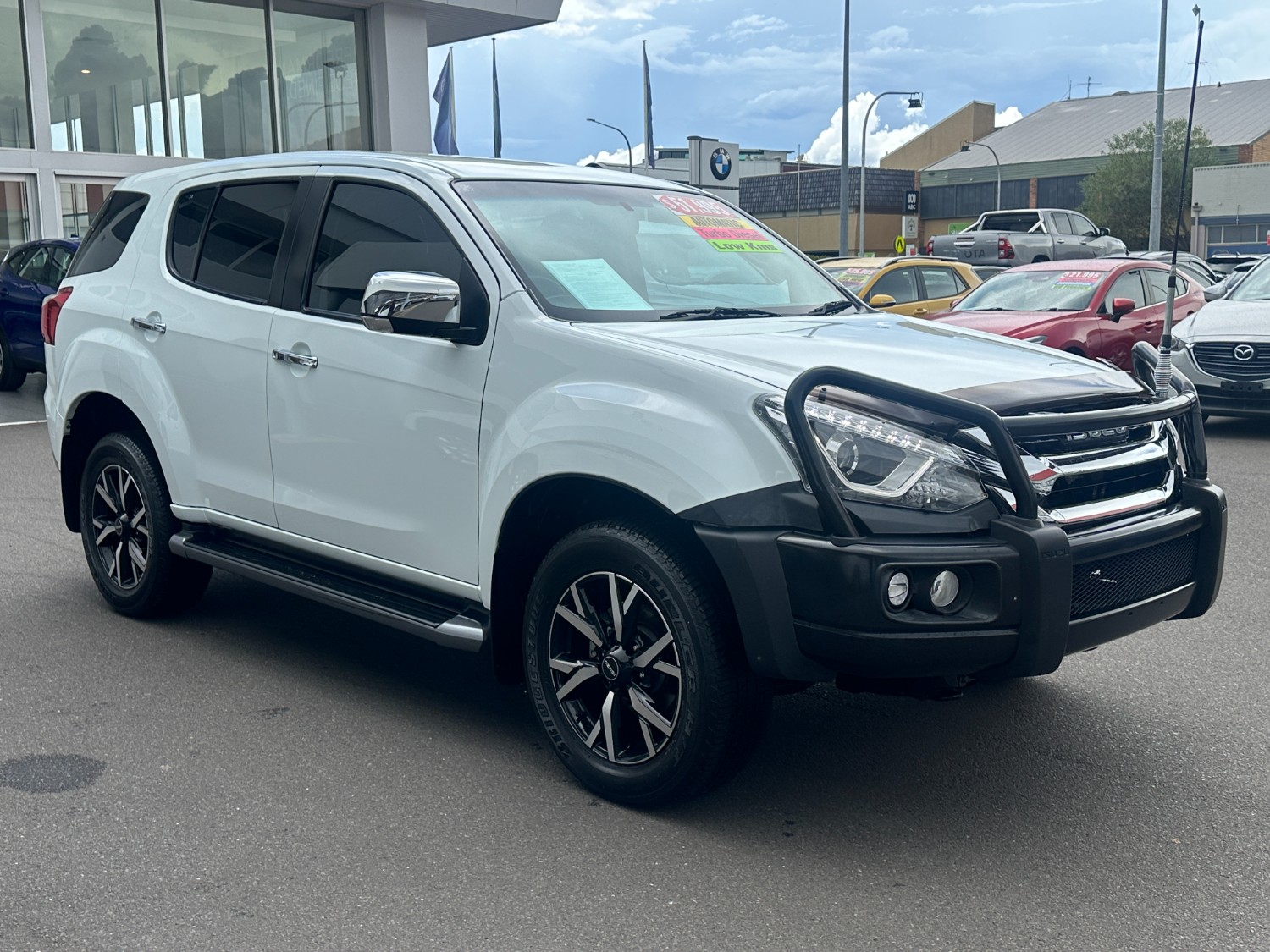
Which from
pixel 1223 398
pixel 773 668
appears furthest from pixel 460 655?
pixel 1223 398

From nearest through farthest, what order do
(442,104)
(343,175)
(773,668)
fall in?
1. (773,668)
2. (343,175)
3. (442,104)

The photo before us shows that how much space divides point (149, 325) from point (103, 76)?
17.9m

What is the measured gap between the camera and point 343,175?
16.0 feet

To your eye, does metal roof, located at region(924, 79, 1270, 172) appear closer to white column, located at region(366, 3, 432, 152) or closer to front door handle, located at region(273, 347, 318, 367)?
white column, located at region(366, 3, 432, 152)

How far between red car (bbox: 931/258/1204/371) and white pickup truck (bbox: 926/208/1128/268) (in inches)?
630

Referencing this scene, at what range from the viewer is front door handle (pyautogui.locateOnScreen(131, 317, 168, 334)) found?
5.44 metres

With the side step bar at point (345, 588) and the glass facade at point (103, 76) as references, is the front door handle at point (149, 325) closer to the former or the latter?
the side step bar at point (345, 588)

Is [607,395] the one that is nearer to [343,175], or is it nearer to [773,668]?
[773,668]

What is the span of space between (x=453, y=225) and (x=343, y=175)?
28.0 inches

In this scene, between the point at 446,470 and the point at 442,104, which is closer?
the point at 446,470

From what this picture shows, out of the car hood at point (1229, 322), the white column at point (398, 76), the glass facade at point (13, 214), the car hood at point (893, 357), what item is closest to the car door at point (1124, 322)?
the car hood at point (1229, 322)

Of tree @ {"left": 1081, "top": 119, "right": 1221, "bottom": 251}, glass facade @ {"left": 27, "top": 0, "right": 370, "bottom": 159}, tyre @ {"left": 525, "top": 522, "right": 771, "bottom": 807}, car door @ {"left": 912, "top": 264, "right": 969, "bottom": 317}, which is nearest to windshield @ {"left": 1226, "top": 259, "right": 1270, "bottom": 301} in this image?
car door @ {"left": 912, "top": 264, "right": 969, "bottom": 317}

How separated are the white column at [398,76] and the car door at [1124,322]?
1404 cm

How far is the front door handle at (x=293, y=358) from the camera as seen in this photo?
4.70 meters
